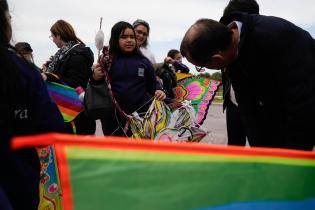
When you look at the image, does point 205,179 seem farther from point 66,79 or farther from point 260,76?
point 66,79

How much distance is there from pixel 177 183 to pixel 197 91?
10.7 ft

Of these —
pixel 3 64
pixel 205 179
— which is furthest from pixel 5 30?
pixel 205 179

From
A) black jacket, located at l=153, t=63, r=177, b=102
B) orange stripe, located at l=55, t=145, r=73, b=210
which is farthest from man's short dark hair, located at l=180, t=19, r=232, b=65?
black jacket, located at l=153, t=63, r=177, b=102

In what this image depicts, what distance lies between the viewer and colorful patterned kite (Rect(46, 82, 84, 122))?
2920mm

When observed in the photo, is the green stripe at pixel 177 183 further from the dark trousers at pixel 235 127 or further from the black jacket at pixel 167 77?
the black jacket at pixel 167 77

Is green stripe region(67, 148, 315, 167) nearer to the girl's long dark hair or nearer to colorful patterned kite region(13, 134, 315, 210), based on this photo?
colorful patterned kite region(13, 134, 315, 210)

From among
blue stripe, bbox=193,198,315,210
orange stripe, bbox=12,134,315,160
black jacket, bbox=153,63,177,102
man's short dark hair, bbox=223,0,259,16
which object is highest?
man's short dark hair, bbox=223,0,259,16

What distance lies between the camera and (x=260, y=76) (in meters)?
1.92

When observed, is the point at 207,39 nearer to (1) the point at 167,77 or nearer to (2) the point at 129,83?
(2) the point at 129,83

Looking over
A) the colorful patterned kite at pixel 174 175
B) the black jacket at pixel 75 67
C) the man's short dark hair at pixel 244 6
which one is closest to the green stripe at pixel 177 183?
the colorful patterned kite at pixel 174 175

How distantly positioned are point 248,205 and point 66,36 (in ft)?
9.94

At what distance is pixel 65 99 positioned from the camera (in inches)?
119

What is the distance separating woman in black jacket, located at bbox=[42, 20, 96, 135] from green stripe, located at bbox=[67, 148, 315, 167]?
8.40 ft

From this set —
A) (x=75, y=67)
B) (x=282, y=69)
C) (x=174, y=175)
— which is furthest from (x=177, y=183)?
(x=75, y=67)
